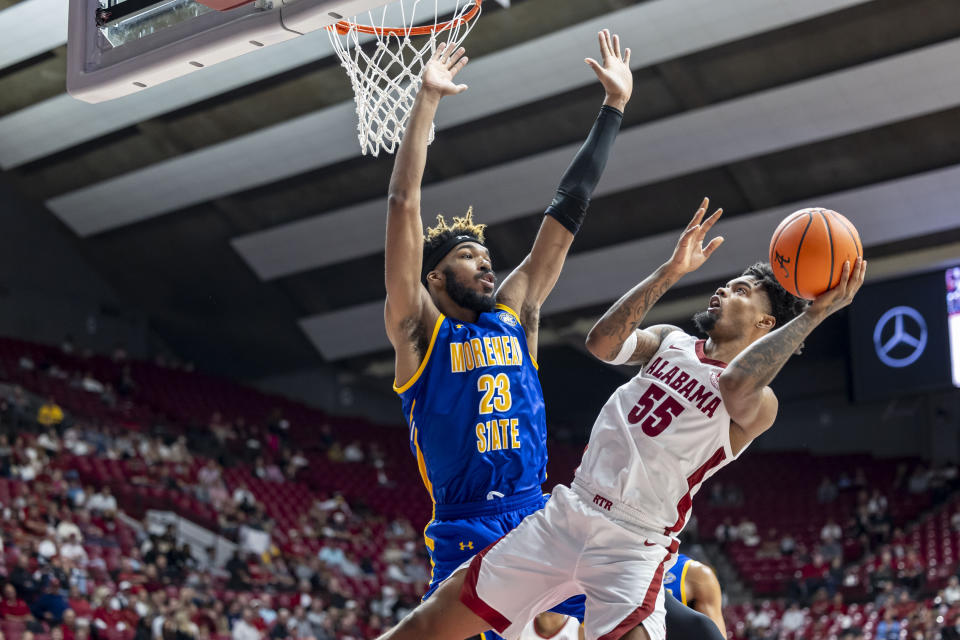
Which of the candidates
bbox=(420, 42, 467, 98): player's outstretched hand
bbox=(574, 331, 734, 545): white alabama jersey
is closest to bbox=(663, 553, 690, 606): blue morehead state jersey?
bbox=(574, 331, 734, 545): white alabama jersey

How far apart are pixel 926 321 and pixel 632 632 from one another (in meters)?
13.3

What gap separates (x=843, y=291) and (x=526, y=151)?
14.0 m

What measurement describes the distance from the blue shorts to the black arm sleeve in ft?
3.74

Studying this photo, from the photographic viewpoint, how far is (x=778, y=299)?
4176 millimetres

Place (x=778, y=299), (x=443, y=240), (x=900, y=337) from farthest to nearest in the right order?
(x=900, y=337) < (x=443, y=240) < (x=778, y=299)

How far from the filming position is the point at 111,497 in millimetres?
13906

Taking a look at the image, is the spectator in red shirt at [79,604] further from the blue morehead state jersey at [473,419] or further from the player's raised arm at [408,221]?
the player's raised arm at [408,221]

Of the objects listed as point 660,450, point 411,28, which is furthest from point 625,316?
point 411,28

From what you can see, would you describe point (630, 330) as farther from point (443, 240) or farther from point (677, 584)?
point (677, 584)

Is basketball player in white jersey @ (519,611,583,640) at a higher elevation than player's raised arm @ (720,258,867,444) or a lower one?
lower

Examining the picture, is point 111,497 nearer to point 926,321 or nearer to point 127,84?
point 127,84

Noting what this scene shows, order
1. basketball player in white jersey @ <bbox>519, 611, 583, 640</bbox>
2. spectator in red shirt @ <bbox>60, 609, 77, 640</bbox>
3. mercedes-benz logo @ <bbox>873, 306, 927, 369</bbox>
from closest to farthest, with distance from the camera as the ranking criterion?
basketball player in white jersey @ <bbox>519, 611, 583, 640</bbox> → spectator in red shirt @ <bbox>60, 609, 77, 640</bbox> → mercedes-benz logo @ <bbox>873, 306, 927, 369</bbox>

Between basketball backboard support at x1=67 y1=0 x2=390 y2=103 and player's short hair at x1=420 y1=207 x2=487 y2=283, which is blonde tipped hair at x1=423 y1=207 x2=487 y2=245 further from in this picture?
basketball backboard support at x1=67 y1=0 x2=390 y2=103

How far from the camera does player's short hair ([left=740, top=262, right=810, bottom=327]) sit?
164 inches
